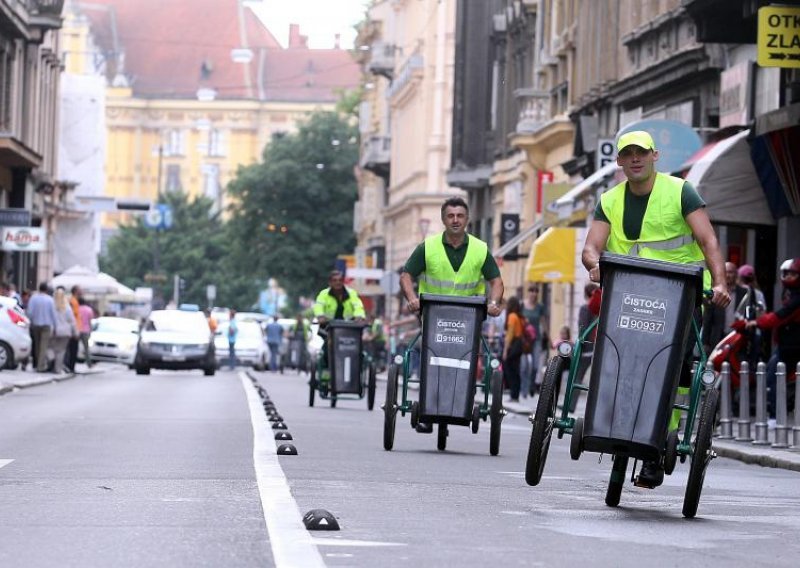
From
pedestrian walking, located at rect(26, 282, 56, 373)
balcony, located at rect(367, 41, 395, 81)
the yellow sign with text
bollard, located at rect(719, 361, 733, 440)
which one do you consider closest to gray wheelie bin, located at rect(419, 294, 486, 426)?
bollard, located at rect(719, 361, 733, 440)

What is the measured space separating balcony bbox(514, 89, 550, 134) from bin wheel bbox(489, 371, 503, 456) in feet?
106

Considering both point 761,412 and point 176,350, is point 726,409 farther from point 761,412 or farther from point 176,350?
point 176,350

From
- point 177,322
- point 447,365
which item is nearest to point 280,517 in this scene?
point 447,365

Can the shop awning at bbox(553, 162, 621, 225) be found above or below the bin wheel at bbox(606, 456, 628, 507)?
above

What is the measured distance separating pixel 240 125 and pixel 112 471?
165689 mm

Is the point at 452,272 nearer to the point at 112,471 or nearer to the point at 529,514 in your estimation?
the point at 112,471

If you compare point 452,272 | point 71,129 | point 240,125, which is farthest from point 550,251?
point 240,125

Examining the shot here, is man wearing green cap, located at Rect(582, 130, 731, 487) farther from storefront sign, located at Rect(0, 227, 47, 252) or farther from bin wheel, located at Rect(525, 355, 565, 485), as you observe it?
storefront sign, located at Rect(0, 227, 47, 252)

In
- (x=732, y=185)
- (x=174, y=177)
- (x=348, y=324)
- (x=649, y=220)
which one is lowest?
(x=348, y=324)

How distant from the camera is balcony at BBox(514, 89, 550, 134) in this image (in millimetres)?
48375

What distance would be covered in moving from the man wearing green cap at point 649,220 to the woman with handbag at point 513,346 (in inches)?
853

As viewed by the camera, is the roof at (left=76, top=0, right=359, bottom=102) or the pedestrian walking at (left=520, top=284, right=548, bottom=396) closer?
the pedestrian walking at (left=520, top=284, right=548, bottom=396)

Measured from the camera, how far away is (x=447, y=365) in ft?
51.5

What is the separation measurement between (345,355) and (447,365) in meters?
10.4
